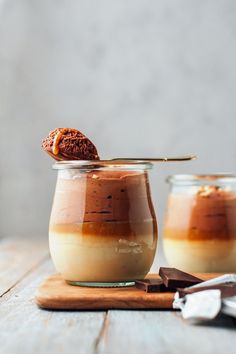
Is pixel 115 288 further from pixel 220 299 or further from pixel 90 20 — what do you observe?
pixel 90 20

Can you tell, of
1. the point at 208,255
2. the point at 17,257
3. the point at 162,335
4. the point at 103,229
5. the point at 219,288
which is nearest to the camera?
the point at 162,335

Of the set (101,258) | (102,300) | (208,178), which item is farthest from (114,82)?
(102,300)

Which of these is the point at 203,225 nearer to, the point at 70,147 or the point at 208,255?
the point at 208,255

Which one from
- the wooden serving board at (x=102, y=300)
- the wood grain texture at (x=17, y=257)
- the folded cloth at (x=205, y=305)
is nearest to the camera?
the folded cloth at (x=205, y=305)

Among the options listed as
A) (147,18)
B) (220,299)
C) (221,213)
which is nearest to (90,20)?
(147,18)

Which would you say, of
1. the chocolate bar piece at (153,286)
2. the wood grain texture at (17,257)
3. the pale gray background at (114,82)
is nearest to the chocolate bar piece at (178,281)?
the chocolate bar piece at (153,286)

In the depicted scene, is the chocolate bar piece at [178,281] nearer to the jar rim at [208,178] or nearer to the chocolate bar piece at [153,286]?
the chocolate bar piece at [153,286]
